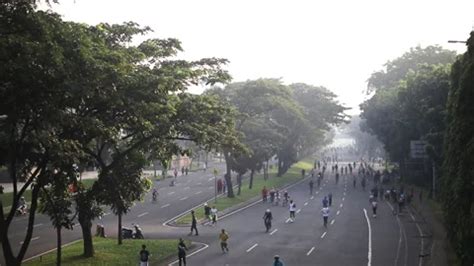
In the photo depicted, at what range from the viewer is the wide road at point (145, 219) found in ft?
103

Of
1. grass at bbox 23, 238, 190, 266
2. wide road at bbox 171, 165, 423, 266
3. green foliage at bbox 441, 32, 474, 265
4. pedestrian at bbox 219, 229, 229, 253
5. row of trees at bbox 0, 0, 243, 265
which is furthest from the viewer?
pedestrian at bbox 219, 229, 229, 253

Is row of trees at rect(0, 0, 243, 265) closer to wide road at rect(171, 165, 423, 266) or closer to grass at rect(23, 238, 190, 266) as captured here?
grass at rect(23, 238, 190, 266)

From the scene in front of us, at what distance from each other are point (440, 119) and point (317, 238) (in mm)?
14618

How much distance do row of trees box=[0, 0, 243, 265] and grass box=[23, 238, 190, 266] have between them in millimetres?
942

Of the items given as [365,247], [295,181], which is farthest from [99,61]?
[295,181]

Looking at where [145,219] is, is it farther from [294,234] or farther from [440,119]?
[440,119]

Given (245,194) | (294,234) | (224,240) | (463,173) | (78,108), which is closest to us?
(78,108)

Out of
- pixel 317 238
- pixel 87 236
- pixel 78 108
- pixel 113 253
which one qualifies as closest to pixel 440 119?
pixel 317 238

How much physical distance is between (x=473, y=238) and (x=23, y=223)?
3000cm

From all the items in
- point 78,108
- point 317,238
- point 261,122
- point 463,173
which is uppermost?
point 261,122

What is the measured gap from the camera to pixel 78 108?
59.2 feet

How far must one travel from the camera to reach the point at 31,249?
2847cm

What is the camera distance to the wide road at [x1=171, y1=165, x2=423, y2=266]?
25.4 metres

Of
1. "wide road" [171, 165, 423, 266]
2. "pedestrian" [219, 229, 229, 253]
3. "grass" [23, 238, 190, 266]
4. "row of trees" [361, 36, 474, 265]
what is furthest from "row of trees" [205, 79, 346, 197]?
"row of trees" [361, 36, 474, 265]
